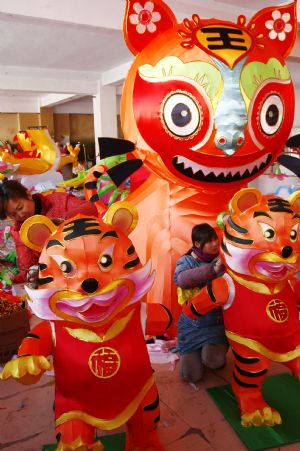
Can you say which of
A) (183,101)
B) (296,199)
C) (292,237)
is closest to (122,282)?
(292,237)

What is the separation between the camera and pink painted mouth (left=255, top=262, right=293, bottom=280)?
155cm

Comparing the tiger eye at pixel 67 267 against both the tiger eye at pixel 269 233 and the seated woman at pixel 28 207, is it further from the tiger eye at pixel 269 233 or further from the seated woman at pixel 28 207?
the seated woman at pixel 28 207

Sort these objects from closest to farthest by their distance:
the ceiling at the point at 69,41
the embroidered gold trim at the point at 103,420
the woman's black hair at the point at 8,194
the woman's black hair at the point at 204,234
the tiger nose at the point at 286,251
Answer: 1. the embroidered gold trim at the point at 103,420
2. the tiger nose at the point at 286,251
3. the woman's black hair at the point at 204,234
4. the woman's black hair at the point at 8,194
5. the ceiling at the point at 69,41

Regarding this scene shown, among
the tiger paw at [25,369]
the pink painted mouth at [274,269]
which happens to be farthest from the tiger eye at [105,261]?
the pink painted mouth at [274,269]

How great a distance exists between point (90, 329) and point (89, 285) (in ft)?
0.57

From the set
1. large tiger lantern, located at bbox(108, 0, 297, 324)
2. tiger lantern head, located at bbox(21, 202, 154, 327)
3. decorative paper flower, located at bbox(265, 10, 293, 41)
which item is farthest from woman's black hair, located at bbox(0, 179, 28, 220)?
decorative paper flower, located at bbox(265, 10, 293, 41)

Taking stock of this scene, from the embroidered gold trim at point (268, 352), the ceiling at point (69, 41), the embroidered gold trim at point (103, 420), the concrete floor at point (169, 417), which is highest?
the ceiling at point (69, 41)

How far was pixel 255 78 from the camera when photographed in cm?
198

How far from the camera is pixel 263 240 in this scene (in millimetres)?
1560

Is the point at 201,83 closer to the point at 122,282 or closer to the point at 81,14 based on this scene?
the point at 122,282

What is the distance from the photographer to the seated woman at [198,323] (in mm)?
1921

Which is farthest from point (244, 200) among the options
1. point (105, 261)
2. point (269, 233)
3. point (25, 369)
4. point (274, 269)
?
point (25, 369)

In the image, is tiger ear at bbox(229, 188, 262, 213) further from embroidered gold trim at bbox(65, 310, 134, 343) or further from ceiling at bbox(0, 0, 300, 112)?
ceiling at bbox(0, 0, 300, 112)

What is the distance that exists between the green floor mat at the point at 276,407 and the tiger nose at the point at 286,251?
2.21 feet
